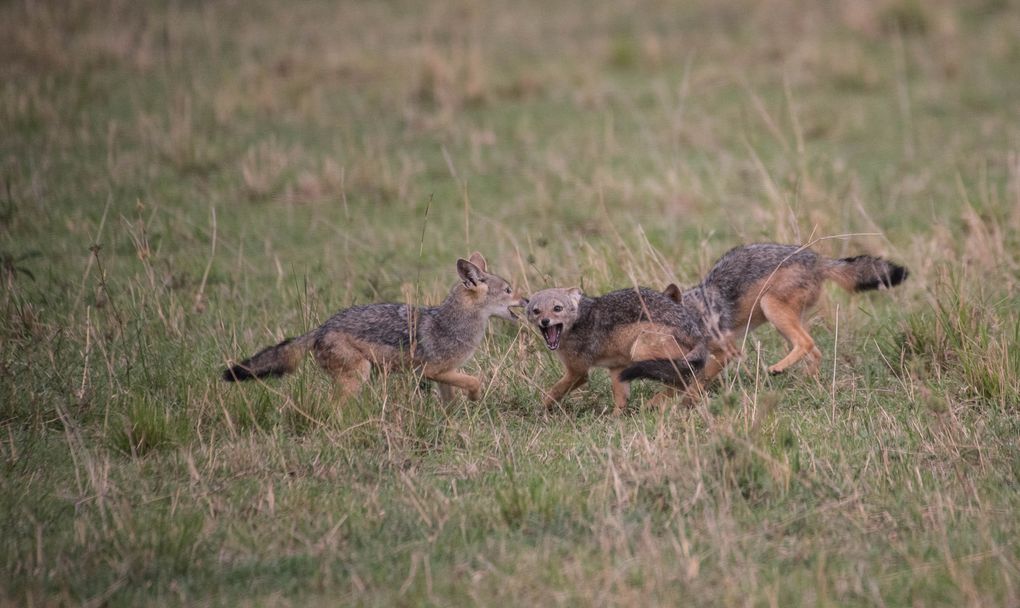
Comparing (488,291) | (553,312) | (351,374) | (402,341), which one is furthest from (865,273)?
(351,374)

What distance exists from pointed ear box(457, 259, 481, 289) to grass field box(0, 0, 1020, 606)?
1.63 ft

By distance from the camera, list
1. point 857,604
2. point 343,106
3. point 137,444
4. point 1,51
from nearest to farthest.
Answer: point 857,604 → point 137,444 → point 343,106 → point 1,51

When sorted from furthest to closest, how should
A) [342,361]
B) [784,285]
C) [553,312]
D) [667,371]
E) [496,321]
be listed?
[496,321] < [784,285] < [553,312] < [342,361] < [667,371]

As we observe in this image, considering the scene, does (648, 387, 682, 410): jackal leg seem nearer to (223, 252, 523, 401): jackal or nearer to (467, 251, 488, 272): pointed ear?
(223, 252, 523, 401): jackal

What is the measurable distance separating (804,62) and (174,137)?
26.6 ft

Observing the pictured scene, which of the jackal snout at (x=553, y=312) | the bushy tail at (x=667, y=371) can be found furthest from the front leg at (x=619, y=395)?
the jackal snout at (x=553, y=312)

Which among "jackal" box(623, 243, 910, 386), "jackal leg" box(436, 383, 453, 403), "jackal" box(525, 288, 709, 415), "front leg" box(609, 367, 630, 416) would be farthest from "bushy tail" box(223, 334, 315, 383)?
"jackal" box(623, 243, 910, 386)

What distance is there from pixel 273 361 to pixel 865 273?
3559 millimetres

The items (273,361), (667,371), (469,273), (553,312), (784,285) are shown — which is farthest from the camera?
(784,285)

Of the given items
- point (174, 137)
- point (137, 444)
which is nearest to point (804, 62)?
point (174, 137)

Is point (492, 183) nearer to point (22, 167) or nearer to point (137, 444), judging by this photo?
point (22, 167)

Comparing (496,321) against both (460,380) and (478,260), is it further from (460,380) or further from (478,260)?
(460,380)

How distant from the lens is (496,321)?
8344 mm

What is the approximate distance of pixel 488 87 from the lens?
1513cm
